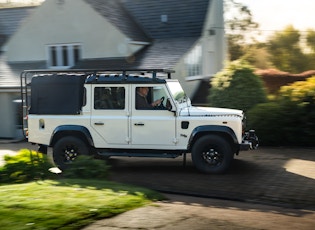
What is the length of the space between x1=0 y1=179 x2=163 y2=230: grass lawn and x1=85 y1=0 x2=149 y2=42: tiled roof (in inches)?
509

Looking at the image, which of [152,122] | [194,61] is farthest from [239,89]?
[152,122]

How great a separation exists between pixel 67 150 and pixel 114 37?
1035 cm

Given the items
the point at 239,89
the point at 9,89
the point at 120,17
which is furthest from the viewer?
the point at 120,17

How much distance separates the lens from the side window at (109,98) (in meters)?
10.0

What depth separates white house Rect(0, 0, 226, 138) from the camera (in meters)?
19.7

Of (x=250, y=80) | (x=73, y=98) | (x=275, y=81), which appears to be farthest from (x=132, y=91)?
(x=275, y=81)

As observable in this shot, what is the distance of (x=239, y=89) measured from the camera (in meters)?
15.1

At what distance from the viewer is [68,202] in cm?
668

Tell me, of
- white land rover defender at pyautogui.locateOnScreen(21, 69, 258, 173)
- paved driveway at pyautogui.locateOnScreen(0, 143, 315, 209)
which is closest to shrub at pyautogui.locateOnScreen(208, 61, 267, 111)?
paved driveway at pyautogui.locateOnScreen(0, 143, 315, 209)

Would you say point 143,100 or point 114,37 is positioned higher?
point 114,37

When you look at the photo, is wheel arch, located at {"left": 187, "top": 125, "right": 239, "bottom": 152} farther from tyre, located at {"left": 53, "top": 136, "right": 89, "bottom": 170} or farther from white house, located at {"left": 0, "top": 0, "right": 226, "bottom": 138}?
white house, located at {"left": 0, "top": 0, "right": 226, "bottom": 138}

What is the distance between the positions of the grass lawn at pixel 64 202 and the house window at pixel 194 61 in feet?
40.1

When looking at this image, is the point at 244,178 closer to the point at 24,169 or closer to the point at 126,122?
the point at 126,122

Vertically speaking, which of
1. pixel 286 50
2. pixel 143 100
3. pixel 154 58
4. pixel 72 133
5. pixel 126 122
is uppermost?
pixel 286 50
